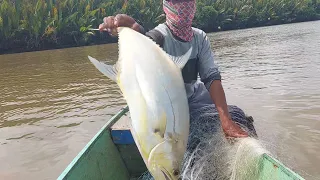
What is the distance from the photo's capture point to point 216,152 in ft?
9.64

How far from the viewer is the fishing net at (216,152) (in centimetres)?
259

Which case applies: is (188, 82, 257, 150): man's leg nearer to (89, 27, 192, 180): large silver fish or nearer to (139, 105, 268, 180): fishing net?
(139, 105, 268, 180): fishing net

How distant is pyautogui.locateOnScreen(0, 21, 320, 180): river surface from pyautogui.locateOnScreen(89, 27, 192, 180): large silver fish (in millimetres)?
1517

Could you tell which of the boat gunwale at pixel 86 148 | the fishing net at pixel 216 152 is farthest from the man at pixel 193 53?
the boat gunwale at pixel 86 148

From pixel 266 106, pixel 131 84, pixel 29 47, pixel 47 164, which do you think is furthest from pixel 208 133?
pixel 29 47

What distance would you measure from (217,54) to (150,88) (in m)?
14.7

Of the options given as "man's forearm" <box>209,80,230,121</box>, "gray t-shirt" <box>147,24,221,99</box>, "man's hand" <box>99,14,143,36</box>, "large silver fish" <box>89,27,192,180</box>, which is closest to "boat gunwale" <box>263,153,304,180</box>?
"man's forearm" <box>209,80,230,121</box>

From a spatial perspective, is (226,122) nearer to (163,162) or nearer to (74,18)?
(163,162)

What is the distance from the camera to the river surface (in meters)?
5.07

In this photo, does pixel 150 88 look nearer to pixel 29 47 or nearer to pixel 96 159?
pixel 96 159

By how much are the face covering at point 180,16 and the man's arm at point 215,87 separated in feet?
0.71

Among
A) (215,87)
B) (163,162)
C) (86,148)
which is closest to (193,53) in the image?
(215,87)

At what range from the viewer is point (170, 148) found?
177 centimetres

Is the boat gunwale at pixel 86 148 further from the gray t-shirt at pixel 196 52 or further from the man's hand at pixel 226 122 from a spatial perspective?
the man's hand at pixel 226 122
